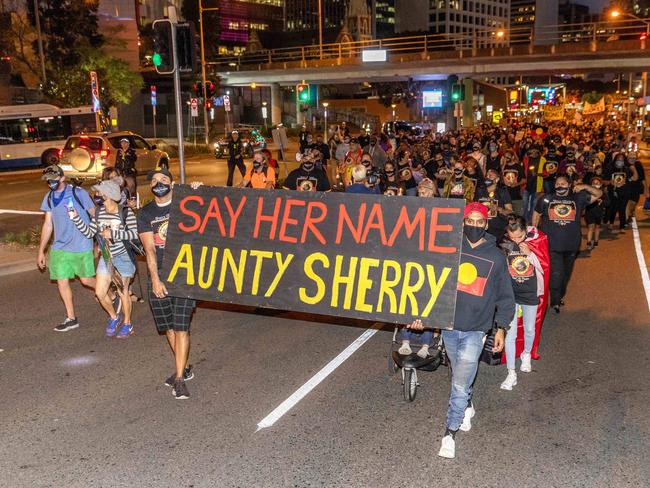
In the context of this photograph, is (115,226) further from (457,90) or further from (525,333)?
(457,90)

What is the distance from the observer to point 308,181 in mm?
10336

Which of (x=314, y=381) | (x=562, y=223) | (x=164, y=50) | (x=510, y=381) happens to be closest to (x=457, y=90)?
(x=164, y=50)

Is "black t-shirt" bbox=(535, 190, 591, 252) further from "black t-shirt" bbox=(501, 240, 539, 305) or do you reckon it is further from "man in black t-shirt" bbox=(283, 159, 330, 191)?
"man in black t-shirt" bbox=(283, 159, 330, 191)

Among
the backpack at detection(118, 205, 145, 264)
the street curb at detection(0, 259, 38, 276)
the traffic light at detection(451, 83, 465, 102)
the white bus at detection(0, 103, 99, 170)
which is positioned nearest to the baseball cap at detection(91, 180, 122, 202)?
the backpack at detection(118, 205, 145, 264)

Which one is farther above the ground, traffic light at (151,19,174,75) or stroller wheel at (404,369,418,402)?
traffic light at (151,19,174,75)

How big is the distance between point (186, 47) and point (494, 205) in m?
5.45

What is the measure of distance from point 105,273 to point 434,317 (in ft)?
13.6

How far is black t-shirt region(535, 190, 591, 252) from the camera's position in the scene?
840 cm

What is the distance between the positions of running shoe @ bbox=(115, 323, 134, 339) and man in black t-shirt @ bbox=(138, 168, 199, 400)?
1730 millimetres

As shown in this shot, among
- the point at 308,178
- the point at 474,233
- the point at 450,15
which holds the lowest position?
the point at 474,233

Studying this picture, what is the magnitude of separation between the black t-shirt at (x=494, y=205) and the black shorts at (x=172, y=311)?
13.8 ft

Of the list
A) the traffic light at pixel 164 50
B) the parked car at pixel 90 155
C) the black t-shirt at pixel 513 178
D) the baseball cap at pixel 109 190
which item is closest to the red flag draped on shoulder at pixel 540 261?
the black t-shirt at pixel 513 178

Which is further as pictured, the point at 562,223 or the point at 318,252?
the point at 562,223

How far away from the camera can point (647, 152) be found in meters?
42.3
